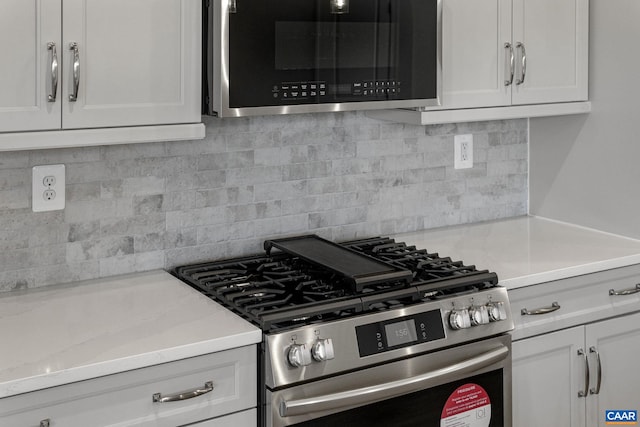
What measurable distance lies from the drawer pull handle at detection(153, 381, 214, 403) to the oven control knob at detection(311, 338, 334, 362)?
260 millimetres

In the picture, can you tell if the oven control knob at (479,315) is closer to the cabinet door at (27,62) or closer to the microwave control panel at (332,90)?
the microwave control panel at (332,90)

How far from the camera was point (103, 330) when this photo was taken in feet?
6.72

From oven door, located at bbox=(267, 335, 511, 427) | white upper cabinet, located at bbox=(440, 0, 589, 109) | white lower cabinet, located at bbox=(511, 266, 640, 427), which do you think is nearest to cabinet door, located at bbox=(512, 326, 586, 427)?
white lower cabinet, located at bbox=(511, 266, 640, 427)

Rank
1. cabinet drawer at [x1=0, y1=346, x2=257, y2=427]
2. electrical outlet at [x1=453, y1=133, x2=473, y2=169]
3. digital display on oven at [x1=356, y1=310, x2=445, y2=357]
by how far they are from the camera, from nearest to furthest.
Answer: cabinet drawer at [x1=0, y1=346, x2=257, y2=427] < digital display on oven at [x1=356, y1=310, x2=445, y2=357] < electrical outlet at [x1=453, y1=133, x2=473, y2=169]

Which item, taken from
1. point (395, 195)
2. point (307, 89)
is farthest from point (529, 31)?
point (307, 89)

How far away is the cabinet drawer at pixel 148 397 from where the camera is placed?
180 centimetres

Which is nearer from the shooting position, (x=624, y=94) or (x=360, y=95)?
(x=360, y=95)

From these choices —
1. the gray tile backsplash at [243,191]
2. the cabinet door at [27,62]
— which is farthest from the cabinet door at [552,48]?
the cabinet door at [27,62]

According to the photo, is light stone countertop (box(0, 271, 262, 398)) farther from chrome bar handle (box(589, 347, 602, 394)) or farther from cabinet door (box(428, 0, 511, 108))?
chrome bar handle (box(589, 347, 602, 394))

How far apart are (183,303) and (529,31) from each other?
1.51 metres

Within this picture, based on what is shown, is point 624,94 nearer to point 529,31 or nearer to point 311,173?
point 529,31

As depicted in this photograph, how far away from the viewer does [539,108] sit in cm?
294

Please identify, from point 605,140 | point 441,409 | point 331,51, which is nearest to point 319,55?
point 331,51

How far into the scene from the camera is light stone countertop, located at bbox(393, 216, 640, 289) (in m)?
2.61
